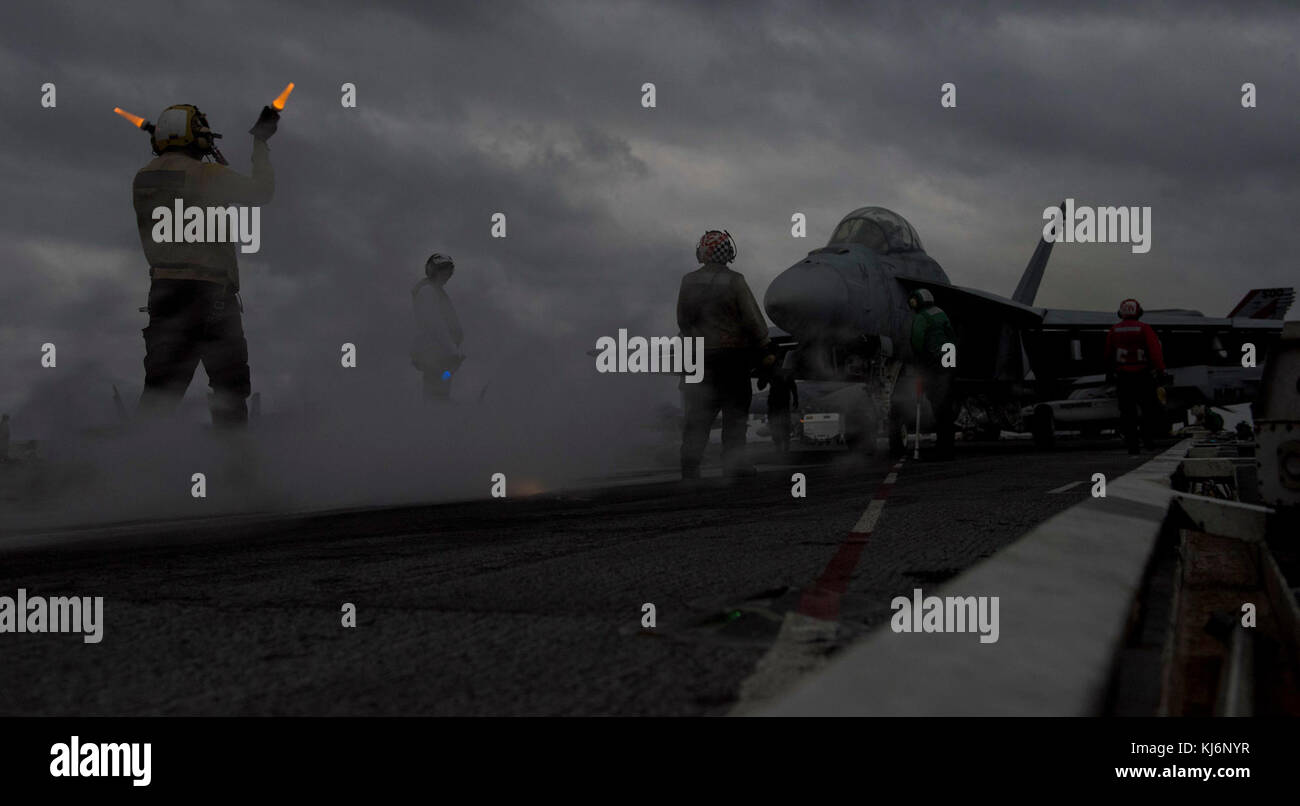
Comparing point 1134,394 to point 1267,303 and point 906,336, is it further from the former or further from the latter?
point 1267,303

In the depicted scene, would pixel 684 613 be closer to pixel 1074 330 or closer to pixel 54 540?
pixel 54 540

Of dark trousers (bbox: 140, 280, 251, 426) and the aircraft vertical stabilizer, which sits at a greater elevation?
the aircraft vertical stabilizer

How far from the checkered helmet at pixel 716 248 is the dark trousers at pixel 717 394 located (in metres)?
0.88

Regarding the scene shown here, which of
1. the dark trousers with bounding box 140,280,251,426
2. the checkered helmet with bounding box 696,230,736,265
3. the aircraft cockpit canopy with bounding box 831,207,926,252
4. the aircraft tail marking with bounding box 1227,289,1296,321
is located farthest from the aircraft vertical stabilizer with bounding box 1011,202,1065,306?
the dark trousers with bounding box 140,280,251,426

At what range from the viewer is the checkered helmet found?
29.7 feet

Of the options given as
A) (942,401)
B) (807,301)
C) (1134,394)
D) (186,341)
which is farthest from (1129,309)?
(186,341)

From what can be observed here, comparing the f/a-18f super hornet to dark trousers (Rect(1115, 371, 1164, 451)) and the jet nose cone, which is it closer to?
the jet nose cone

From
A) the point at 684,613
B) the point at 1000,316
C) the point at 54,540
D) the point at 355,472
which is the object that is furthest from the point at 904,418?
the point at 684,613

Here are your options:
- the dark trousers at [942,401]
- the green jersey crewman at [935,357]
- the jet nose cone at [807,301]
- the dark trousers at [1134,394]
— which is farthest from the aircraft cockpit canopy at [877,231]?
the dark trousers at [1134,394]

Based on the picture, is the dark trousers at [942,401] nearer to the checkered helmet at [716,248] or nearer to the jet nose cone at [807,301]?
the jet nose cone at [807,301]

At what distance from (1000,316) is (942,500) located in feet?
46.6

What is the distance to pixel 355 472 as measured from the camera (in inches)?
308

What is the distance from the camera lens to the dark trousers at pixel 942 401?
1196 cm

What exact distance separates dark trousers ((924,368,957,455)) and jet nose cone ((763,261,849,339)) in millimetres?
1726
